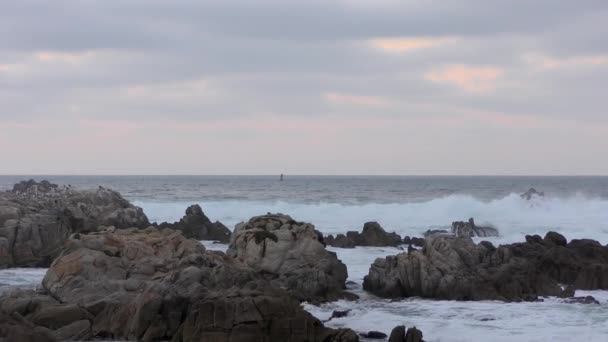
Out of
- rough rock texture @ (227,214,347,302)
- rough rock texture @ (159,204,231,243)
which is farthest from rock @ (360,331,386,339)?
rough rock texture @ (159,204,231,243)

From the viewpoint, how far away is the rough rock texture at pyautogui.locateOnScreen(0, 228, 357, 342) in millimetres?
17484

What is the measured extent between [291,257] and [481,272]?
5.59 metres

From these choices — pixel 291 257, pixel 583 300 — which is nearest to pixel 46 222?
pixel 291 257

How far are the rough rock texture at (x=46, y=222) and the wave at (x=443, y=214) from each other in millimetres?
14715

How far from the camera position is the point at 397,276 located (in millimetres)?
24688

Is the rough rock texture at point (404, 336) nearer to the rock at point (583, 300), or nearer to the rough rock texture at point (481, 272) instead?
the rough rock texture at point (481, 272)

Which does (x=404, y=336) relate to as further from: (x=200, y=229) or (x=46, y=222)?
(x=200, y=229)

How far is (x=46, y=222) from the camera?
32844 mm

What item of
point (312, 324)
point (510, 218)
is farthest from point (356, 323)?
point (510, 218)

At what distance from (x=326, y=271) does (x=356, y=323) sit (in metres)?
4.51

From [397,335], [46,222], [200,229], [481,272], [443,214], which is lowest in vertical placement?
[397,335]

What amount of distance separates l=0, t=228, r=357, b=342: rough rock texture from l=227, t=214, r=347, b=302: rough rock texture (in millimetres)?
1498

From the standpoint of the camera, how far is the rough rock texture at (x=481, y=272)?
78.6 ft

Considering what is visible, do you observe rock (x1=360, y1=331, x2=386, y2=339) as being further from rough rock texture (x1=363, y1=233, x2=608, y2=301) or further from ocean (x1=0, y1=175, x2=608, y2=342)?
rough rock texture (x1=363, y1=233, x2=608, y2=301)
